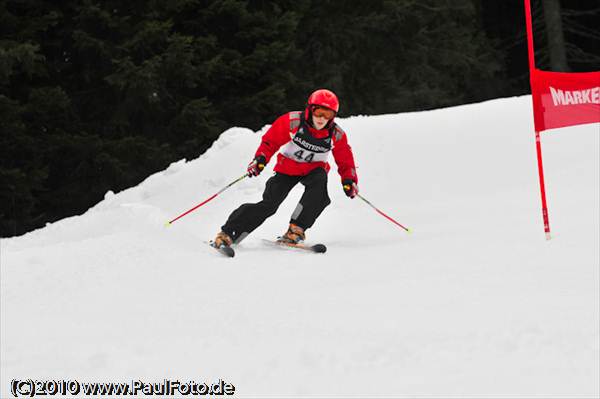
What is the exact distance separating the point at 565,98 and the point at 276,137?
249 cm

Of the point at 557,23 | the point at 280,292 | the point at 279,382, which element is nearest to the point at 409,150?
the point at 280,292

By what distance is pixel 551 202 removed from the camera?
22.4ft

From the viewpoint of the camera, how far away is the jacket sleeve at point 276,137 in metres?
6.34

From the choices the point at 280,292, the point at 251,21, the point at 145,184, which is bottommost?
the point at 145,184

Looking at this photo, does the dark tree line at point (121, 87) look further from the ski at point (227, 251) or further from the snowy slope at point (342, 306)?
the ski at point (227, 251)

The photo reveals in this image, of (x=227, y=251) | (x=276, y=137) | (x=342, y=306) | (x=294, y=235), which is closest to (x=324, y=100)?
(x=276, y=137)

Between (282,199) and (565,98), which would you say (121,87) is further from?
(565,98)

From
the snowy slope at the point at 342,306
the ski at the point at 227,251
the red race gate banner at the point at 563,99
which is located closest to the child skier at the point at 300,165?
the snowy slope at the point at 342,306

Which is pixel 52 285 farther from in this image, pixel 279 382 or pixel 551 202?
pixel 551 202

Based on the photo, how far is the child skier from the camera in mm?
6156

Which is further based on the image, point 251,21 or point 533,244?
point 251,21

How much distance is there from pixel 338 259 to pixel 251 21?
1119 centimetres

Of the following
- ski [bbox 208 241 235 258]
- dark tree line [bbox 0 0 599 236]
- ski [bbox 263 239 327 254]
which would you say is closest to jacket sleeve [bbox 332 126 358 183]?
ski [bbox 263 239 327 254]

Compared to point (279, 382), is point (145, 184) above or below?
below
